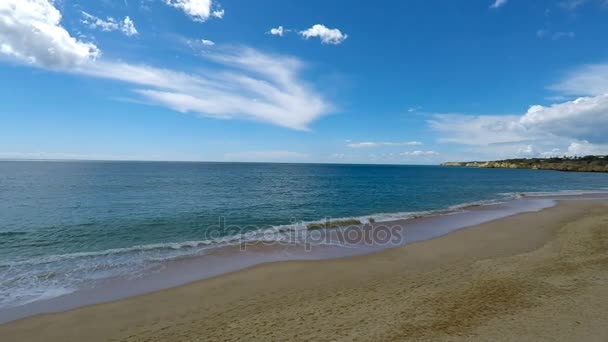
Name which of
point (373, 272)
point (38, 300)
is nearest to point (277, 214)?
point (373, 272)

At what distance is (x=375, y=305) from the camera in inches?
315

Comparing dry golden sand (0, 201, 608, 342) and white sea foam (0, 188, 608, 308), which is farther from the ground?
dry golden sand (0, 201, 608, 342)

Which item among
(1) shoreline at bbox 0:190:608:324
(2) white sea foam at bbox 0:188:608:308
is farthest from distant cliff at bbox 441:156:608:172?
(2) white sea foam at bbox 0:188:608:308

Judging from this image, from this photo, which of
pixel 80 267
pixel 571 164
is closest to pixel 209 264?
pixel 80 267

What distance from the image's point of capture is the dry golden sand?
21.8ft

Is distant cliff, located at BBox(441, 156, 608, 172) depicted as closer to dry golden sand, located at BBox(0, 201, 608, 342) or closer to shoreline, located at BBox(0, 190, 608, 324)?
shoreline, located at BBox(0, 190, 608, 324)

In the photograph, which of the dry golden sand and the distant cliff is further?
the distant cliff

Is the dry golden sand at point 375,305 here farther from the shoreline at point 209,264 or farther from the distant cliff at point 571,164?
the distant cliff at point 571,164

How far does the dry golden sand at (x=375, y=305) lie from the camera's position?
6652 millimetres

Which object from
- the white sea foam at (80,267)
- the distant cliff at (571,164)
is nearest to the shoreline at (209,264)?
the white sea foam at (80,267)

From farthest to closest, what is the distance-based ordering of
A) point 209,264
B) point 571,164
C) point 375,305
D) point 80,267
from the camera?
1. point 571,164
2. point 209,264
3. point 80,267
4. point 375,305

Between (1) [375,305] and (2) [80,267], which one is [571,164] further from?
(2) [80,267]

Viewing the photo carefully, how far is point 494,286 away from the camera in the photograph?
9.19 metres

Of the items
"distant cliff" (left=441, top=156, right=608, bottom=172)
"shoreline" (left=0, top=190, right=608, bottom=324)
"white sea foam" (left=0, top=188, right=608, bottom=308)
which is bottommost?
"white sea foam" (left=0, top=188, right=608, bottom=308)
